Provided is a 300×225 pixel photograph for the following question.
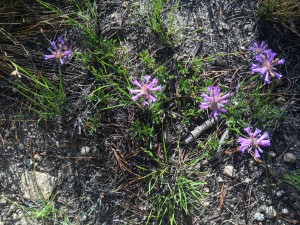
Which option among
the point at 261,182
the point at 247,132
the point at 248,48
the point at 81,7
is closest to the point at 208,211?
the point at 261,182

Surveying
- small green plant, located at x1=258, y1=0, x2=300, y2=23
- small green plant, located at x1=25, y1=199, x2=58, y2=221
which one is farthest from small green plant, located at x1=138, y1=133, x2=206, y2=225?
small green plant, located at x1=258, y1=0, x2=300, y2=23

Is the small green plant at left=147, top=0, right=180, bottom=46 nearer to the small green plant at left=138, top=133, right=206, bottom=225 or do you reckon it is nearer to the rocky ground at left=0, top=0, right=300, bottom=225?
the rocky ground at left=0, top=0, right=300, bottom=225

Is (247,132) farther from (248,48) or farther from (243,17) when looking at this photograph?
(243,17)

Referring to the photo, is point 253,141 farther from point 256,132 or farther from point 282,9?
point 282,9

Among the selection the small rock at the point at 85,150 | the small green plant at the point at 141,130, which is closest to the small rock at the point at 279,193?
the small green plant at the point at 141,130

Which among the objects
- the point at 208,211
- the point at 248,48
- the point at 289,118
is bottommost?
the point at 208,211

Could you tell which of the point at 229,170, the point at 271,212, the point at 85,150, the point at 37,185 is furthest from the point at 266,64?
the point at 37,185

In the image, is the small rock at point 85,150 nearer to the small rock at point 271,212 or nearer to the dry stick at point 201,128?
the dry stick at point 201,128
